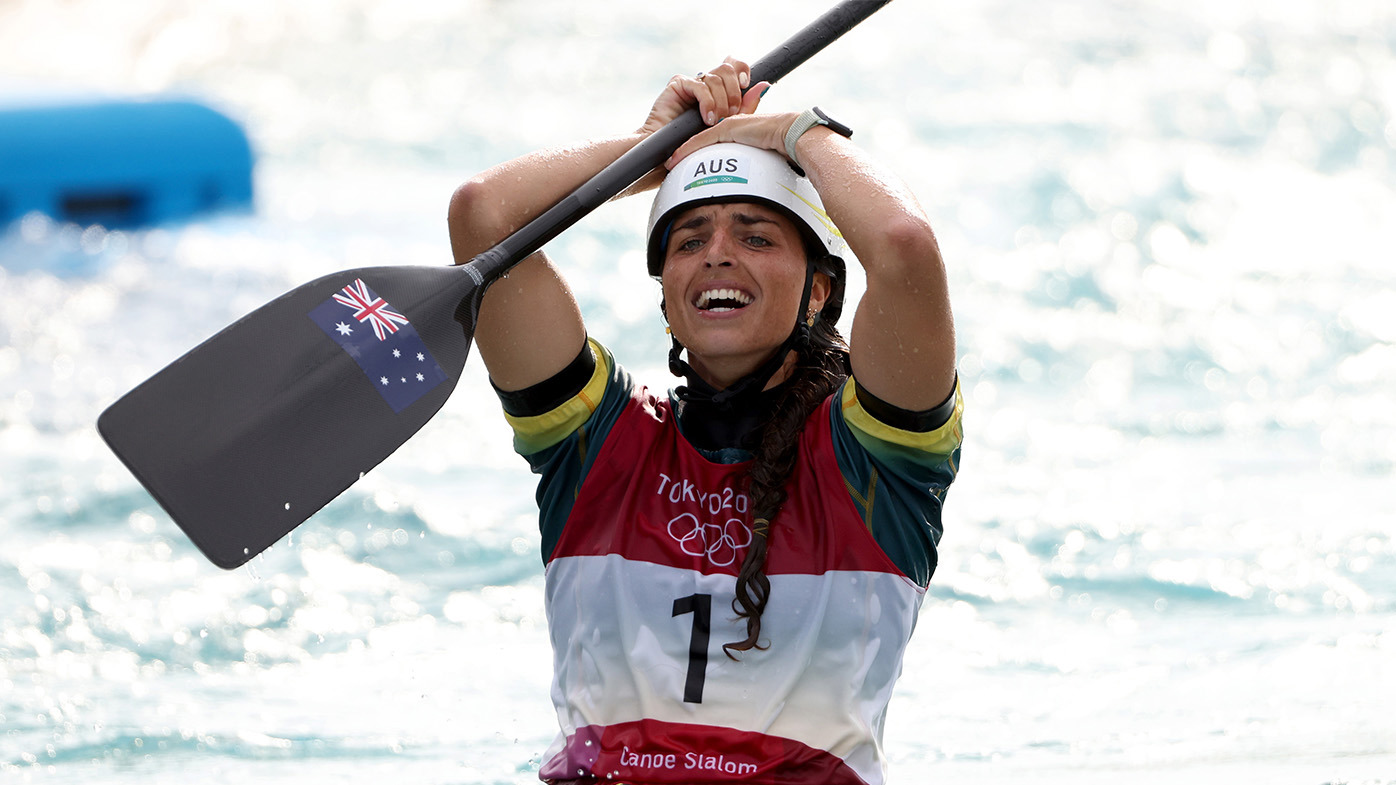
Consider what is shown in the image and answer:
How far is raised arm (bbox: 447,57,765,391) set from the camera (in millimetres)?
2947

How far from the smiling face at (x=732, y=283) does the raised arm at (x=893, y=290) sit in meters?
0.20

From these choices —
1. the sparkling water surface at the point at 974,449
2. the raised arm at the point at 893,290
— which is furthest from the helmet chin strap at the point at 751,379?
the sparkling water surface at the point at 974,449

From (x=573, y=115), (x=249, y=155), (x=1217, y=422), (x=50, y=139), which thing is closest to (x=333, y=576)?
(x=1217, y=422)

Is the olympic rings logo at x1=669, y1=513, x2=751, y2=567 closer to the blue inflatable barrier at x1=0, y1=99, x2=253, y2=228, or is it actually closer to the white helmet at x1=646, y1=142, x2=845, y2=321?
the white helmet at x1=646, y1=142, x2=845, y2=321

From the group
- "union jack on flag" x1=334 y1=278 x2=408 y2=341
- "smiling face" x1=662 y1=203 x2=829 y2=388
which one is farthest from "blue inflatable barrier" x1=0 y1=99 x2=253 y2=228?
"smiling face" x1=662 y1=203 x2=829 y2=388

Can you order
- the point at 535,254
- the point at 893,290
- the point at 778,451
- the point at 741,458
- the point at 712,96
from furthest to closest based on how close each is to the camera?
the point at 712,96 < the point at 535,254 < the point at 741,458 < the point at 778,451 < the point at 893,290

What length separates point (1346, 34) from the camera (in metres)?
19.0

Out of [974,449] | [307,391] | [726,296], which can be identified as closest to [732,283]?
[726,296]

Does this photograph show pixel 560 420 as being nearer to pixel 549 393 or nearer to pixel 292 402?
pixel 549 393

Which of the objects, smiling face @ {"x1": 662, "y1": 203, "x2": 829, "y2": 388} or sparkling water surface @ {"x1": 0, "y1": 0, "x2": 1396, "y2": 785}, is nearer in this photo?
smiling face @ {"x1": 662, "y1": 203, "x2": 829, "y2": 388}

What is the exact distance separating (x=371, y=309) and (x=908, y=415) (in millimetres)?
1178

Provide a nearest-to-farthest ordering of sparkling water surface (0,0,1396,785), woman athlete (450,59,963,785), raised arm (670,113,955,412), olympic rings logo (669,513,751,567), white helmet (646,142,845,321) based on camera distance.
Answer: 1. raised arm (670,113,955,412)
2. woman athlete (450,59,963,785)
3. olympic rings logo (669,513,751,567)
4. white helmet (646,142,845,321)
5. sparkling water surface (0,0,1396,785)

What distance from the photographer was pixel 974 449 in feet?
27.3

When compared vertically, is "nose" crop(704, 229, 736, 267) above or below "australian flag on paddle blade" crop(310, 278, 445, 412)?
above
